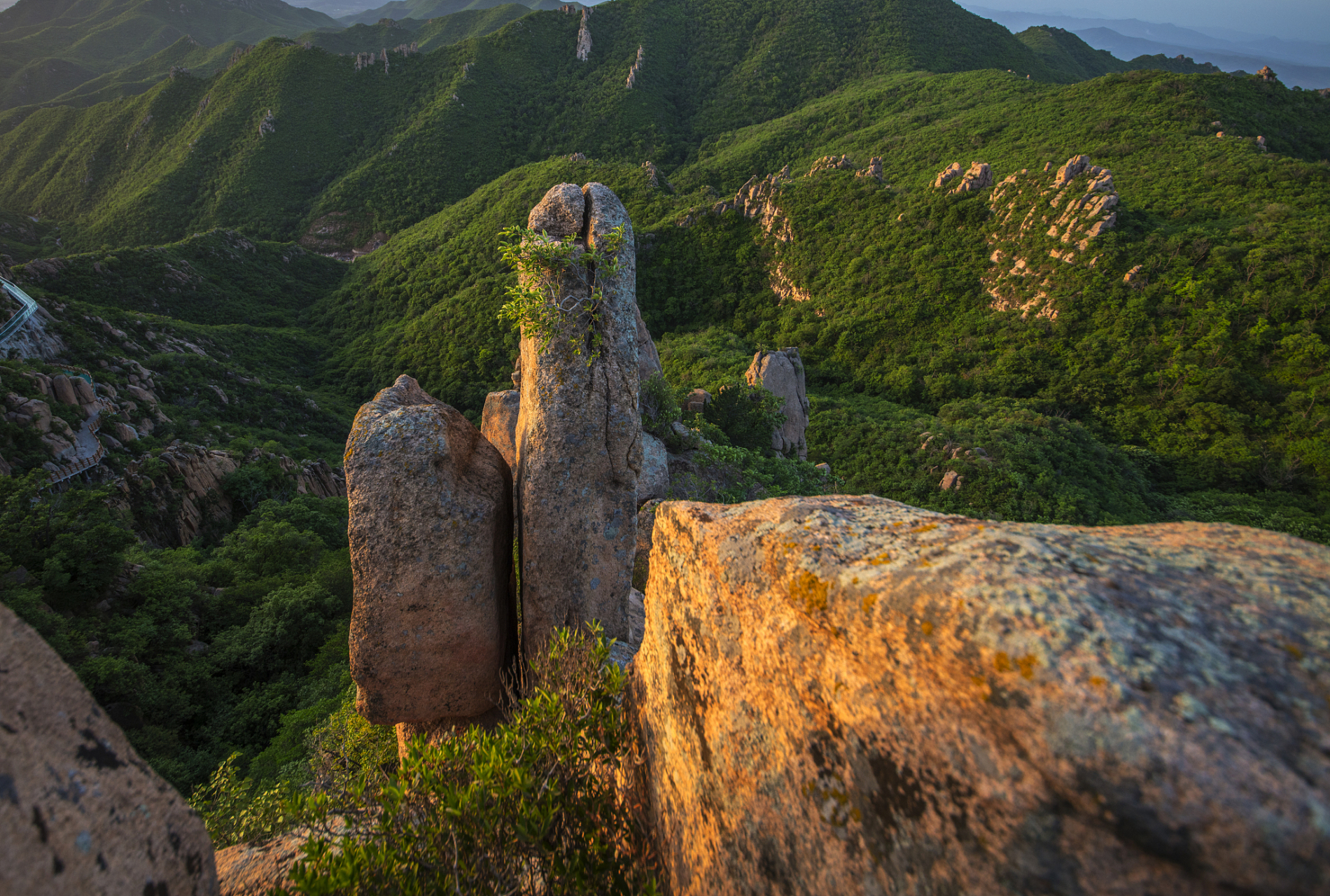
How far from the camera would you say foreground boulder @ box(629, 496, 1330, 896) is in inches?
69.9

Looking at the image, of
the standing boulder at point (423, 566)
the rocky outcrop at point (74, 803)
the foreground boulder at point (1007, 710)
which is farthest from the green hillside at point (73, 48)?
the foreground boulder at point (1007, 710)

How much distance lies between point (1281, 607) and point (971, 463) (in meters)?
30.6

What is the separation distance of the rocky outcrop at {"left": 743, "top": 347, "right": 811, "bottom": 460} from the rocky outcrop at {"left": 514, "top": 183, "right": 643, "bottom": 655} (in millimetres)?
22134

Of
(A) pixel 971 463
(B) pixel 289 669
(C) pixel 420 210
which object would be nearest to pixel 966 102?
(A) pixel 971 463

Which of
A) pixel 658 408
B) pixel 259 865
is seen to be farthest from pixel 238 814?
pixel 658 408

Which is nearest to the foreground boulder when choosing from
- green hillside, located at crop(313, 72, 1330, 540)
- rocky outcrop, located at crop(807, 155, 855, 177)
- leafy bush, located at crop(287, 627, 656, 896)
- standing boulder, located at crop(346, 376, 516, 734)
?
leafy bush, located at crop(287, 627, 656, 896)

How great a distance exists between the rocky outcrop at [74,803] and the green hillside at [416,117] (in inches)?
3798

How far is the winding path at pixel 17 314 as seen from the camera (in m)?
30.1

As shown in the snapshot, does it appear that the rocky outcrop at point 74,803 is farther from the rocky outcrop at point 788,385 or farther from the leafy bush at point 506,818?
the rocky outcrop at point 788,385

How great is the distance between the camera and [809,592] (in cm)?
327

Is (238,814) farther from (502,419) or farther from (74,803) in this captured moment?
(74,803)

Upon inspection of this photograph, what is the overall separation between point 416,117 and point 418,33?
431 feet

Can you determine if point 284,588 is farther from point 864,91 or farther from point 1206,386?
point 864,91

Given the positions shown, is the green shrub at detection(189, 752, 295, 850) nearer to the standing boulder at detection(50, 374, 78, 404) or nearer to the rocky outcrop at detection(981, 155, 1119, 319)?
the standing boulder at detection(50, 374, 78, 404)
